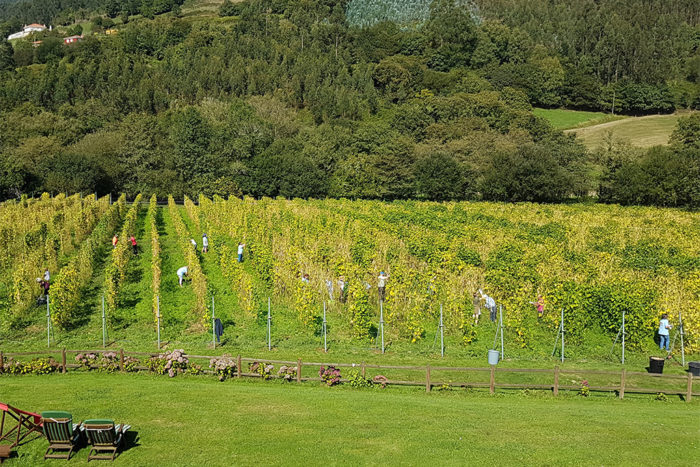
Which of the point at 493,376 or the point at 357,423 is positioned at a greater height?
the point at 493,376

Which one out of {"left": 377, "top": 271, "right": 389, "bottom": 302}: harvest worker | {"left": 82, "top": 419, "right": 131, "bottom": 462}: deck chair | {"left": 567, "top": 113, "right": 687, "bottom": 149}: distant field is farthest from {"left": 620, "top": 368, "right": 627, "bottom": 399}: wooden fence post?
{"left": 567, "top": 113, "right": 687, "bottom": 149}: distant field

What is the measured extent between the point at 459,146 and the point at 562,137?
1662cm

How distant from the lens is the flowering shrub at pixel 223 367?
16.2 metres

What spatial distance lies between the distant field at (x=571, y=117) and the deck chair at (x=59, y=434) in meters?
110

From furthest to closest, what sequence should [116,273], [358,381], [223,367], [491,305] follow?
[116,273], [491,305], [223,367], [358,381]

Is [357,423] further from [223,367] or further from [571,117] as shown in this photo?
[571,117]

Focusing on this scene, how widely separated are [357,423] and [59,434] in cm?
633

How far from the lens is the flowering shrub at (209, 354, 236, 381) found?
1625cm

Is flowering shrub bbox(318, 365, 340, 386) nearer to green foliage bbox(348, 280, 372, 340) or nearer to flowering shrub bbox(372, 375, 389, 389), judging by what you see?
flowering shrub bbox(372, 375, 389, 389)

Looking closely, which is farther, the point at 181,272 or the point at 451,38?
the point at 451,38

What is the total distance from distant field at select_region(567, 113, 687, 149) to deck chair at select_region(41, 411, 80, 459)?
95098 mm

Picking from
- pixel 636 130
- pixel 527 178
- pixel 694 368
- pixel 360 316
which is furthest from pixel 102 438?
pixel 636 130

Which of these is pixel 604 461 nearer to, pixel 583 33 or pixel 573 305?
pixel 573 305

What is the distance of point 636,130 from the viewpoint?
102 metres
